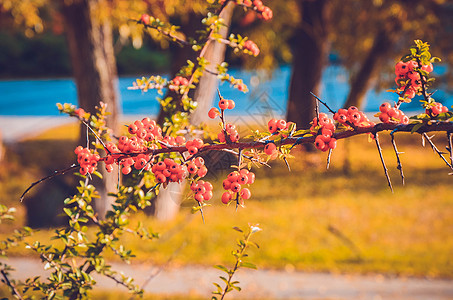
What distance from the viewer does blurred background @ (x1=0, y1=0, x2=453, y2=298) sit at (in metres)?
6.55

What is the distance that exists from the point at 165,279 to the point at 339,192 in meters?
5.29

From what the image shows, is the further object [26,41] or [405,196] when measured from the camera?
[26,41]

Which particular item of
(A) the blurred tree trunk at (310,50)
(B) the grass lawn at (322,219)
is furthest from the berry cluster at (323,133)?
(A) the blurred tree trunk at (310,50)

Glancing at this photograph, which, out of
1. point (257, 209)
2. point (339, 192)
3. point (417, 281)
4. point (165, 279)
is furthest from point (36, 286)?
point (339, 192)

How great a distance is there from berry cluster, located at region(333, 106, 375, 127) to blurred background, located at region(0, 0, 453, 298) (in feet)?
2.79

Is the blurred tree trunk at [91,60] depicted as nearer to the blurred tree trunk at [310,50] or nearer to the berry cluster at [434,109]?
the blurred tree trunk at [310,50]

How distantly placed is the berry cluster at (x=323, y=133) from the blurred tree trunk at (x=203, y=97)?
320 cm

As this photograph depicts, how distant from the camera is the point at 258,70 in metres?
14.0

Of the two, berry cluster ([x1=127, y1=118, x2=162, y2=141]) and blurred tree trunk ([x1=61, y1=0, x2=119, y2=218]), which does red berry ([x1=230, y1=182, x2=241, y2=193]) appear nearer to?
berry cluster ([x1=127, y1=118, x2=162, y2=141])

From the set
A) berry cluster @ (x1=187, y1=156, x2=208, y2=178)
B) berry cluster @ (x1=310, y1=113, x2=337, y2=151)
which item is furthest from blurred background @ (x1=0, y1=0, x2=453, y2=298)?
berry cluster @ (x1=310, y1=113, x2=337, y2=151)

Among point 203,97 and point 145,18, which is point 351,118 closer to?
point 145,18

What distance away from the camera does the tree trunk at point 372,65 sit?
37.3 feet

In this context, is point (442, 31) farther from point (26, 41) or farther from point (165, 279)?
point (26, 41)

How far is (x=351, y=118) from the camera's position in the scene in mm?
1473
